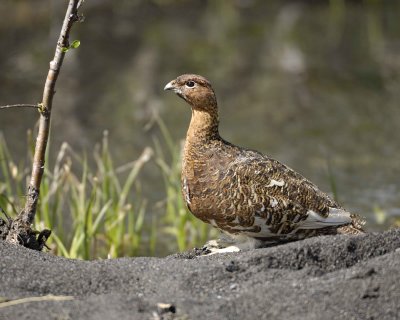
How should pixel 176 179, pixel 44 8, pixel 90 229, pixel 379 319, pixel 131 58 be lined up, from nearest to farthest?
pixel 379 319, pixel 90 229, pixel 176 179, pixel 131 58, pixel 44 8

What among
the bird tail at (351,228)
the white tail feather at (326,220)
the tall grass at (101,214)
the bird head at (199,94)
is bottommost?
the tall grass at (101,214)

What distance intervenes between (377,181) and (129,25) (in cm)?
919

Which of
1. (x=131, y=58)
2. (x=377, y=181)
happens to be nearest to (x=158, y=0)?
(x=131, y=58)

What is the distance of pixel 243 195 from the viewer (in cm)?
520

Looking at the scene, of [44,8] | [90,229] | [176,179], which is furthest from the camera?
[44,8]

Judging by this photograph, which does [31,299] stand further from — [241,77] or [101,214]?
[241,77]

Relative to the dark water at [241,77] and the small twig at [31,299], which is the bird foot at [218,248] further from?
the dark water at [241,77]

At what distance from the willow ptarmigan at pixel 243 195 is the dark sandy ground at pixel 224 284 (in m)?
0.73

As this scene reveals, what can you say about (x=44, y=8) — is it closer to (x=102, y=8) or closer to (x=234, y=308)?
(x=102, y=8)

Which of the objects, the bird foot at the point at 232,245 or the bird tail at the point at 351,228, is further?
the bird tail at the point at 351,228

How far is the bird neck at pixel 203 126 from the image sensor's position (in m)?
5.65

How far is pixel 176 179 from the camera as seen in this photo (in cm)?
755

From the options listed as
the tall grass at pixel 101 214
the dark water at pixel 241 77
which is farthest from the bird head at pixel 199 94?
the dark water at pixel 241 77

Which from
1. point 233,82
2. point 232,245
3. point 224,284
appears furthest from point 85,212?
point 233,82
